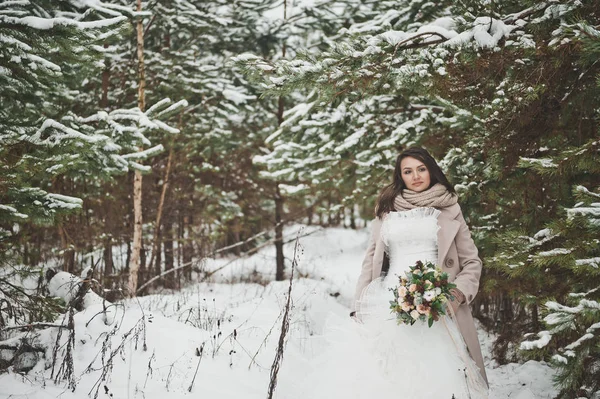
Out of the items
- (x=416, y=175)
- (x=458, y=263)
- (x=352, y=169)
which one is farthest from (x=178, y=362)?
(x=352, y=169)

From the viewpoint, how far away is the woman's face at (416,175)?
367 cm

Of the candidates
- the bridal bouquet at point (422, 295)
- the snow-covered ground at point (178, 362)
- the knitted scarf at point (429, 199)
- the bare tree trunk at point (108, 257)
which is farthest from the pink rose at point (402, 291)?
the bare tree trunk at point (108, 257)

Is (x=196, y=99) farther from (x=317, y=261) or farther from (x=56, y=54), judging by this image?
(x=317, y=261)

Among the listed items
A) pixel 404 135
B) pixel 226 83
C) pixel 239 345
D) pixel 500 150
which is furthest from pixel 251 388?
pixel 226 83

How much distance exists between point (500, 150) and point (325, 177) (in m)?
3.80

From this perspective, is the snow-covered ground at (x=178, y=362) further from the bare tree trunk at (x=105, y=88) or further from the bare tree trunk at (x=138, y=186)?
the bare tree trunk at (x=105, y=88)

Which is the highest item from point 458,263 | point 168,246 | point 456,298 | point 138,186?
point 138,186

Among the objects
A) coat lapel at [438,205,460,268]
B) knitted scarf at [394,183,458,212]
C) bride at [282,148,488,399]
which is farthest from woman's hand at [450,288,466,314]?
knitted scarf at [394,183,458,212]

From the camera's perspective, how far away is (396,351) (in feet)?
10.1

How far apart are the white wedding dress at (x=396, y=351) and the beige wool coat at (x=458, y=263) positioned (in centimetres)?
9

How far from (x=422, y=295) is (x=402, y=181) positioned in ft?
4.44

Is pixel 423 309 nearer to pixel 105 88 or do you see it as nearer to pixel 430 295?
pixel 430 295

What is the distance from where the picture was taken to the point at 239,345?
4.75 meters

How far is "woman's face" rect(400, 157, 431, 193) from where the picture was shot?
12.0 feet
